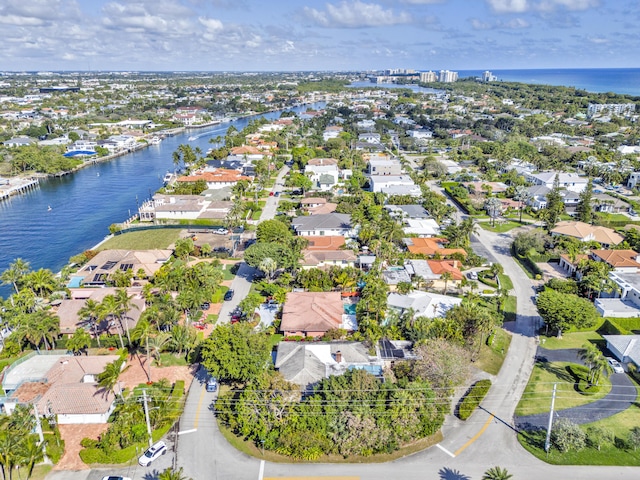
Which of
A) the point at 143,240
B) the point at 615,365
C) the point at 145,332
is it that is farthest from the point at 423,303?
the point at 143,240

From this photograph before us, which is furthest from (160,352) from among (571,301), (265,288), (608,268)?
(608,268)

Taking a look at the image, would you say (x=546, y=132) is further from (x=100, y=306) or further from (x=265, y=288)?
(x=100, y=306)

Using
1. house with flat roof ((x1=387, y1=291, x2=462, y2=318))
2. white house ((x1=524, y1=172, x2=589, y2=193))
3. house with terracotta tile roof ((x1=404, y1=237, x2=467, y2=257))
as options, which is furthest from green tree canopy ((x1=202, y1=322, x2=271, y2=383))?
white house ((x1=524, y1=172, x2=589, y2=193))

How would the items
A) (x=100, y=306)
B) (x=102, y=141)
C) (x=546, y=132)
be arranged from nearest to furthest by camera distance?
(x=100, y=306) < (x=102, y=141) < (x=546, y=132)

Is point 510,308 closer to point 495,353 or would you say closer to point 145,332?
point 495,353

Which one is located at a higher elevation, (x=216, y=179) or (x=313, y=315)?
(x=216, y=179)

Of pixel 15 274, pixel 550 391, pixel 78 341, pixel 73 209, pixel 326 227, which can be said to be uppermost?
pixel 326 227

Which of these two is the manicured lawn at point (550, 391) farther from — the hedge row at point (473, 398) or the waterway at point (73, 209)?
the waterway at point (73, 209)
